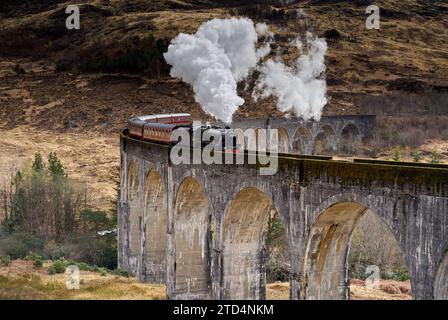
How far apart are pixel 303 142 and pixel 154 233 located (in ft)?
134

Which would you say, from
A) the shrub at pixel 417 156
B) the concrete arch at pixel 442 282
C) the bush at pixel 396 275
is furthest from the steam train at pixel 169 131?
the shrub at pixel 417 156

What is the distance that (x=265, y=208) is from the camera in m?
23.1

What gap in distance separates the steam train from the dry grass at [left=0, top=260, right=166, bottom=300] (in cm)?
767

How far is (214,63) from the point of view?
1655 inches

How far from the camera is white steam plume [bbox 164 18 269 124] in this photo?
3906 centimetres

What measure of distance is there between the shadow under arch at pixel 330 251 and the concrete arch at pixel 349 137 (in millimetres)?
58396

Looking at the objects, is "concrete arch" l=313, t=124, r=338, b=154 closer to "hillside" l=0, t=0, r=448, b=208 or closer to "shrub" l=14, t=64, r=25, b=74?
"hillside" l=0, t=0, r=448, b=208

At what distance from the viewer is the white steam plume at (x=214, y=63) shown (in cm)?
3906

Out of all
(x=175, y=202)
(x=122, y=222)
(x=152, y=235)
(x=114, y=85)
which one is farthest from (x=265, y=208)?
(x=114, y=85)

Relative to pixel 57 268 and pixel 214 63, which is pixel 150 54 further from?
pixel 57 268

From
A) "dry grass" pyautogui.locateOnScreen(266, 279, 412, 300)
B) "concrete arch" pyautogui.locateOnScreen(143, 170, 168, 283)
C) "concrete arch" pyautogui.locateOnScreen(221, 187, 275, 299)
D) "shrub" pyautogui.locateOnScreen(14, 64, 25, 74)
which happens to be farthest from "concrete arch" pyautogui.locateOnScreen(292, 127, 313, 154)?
"shrub" pyautogui.locateOnScreen(14, 64, 25, 74)

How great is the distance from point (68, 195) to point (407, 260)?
34177 millimetres

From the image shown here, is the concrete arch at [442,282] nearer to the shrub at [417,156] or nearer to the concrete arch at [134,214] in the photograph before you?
the concrete arch at [134,214]

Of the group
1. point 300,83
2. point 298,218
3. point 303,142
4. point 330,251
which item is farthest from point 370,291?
point 300,83
